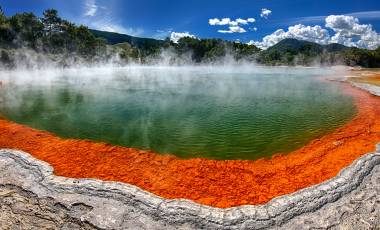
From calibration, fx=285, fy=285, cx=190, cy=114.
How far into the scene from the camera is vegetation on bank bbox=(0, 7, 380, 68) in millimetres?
61694

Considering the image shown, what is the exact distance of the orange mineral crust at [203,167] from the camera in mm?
9164

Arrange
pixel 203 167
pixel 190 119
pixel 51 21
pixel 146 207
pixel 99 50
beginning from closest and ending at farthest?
1. pixel 146 207
2. pixel 203 167
3. pixel 190 119
4. pixel 51 21
5. pixel 99 50

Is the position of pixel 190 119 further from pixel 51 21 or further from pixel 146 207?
pixel 51 21

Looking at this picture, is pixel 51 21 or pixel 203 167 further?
pixel 51 21

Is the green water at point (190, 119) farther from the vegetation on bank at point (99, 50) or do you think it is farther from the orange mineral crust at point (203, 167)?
the vegetation on bank at point (99, 50)

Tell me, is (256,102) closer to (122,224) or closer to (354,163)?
(354,163)

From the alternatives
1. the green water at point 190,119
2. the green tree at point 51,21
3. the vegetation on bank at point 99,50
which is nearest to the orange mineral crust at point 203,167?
the green water at point 190,119

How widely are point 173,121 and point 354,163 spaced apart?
9504 millimetres

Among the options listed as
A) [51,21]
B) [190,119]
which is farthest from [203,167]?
[51,21]

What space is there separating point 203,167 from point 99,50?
292ft

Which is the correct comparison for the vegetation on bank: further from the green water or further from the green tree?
the green water

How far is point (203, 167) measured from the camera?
430 inches

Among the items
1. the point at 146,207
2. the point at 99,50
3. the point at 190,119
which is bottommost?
the point at 146,207

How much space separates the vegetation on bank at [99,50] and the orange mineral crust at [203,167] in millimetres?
49144
